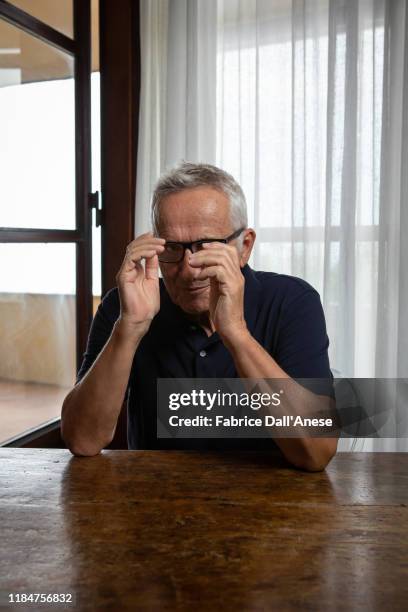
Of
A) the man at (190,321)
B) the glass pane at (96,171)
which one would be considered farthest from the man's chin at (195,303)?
the glass pane at (96,171)

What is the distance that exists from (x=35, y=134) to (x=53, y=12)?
21.3 inches

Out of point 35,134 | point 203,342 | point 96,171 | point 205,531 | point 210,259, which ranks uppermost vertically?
point 35,134

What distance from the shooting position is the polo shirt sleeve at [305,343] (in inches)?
58.8

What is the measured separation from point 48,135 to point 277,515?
7.35ft

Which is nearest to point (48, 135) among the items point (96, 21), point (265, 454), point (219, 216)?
point (96, 21)

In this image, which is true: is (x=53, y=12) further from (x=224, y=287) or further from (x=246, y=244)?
(x=224, y=287)

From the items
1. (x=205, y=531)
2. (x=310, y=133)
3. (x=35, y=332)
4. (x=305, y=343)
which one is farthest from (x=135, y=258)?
(x=310, y=133)

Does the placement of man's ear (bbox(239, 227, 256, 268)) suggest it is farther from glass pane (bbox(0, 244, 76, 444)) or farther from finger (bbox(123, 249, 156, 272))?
glass pane (bbox(0, 244, 76, 444))

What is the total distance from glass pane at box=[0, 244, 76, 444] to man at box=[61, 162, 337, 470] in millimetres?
943

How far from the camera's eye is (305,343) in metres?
1.54

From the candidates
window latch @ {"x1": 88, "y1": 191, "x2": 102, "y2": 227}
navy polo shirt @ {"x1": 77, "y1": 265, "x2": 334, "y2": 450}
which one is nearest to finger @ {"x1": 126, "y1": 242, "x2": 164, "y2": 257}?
navy polo shirt @ {"x1": 77, "y1": 265, "x2": 334, "y2": 450}

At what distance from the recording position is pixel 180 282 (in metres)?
1.59

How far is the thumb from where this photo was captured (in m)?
1.55

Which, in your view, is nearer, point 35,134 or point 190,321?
point 190,321
